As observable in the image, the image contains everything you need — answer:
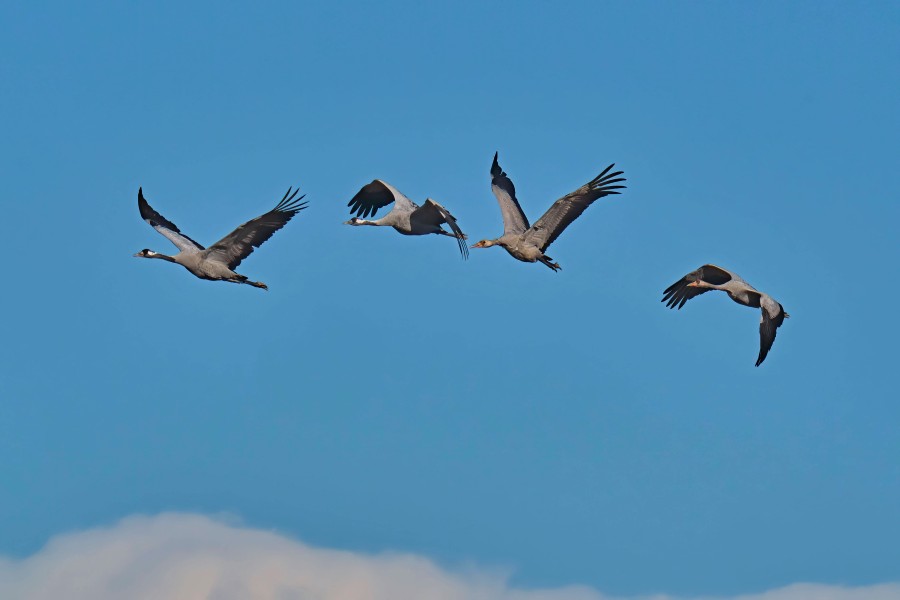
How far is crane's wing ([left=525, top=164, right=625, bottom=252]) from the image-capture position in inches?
1416

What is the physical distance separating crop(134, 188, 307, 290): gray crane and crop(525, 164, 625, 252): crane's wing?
19.7 feet

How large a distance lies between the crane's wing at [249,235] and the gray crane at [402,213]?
3959 mm

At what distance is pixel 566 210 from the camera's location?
121 feet

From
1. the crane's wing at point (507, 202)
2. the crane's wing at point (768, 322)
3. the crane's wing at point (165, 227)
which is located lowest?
the crane's wing at point (768, 322)

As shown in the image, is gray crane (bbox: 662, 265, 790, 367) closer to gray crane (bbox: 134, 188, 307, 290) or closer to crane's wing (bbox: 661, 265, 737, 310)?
crane's wing (bbox: 661, 265, 737, 310)

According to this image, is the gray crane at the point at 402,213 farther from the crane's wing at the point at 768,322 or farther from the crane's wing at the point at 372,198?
the crane's wing at the point at 768,322

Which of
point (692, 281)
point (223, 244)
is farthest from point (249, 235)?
point (692, 281)

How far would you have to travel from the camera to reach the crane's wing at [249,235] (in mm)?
36094

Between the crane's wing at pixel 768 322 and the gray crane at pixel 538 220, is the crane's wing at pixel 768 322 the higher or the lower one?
the lower one

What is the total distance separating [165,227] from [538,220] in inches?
396

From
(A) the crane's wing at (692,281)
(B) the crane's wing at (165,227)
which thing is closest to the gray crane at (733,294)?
(A) the crane's wing at (692,281)

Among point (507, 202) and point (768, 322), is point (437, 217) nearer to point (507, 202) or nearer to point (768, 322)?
point (507, 202)

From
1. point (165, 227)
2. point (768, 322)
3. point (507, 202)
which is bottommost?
point (768, 322)

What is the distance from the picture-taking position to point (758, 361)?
3603 cm
